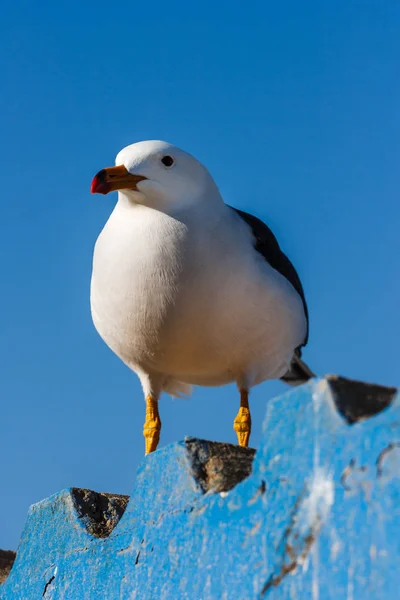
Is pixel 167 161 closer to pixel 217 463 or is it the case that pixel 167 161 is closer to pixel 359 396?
A: pixel 217 463

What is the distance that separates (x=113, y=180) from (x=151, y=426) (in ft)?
4.95

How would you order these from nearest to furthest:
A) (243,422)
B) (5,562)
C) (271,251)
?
(243,422)
(271,251)
(5,562)

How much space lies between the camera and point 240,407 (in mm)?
Answer: 5734

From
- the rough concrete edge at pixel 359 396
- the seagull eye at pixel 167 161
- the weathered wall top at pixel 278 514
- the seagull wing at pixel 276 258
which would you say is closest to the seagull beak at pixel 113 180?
the seagull eye at pixel 167 161

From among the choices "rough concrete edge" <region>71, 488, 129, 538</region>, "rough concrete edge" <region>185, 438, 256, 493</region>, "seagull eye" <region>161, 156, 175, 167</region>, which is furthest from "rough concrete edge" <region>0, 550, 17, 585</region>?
"rough concrete edge" <region>185, 438, 256, 493</region>

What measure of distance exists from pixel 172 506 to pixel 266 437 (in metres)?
0.74

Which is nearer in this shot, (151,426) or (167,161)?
(167,161)

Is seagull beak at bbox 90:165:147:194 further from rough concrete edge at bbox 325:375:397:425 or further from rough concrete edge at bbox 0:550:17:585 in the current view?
rough concrete edge at bbox 325:375:397:425

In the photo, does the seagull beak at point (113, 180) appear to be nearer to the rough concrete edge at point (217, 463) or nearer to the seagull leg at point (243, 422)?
the seagull leg at point (243, 422)

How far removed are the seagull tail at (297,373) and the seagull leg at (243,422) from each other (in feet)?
2.60

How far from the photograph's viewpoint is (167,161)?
567 cm

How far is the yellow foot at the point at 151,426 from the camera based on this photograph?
590cm

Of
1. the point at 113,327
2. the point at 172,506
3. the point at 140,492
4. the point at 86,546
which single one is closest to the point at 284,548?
the point at 172,506

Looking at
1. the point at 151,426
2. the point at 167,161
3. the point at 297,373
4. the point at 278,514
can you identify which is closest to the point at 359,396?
the point at 278,514
